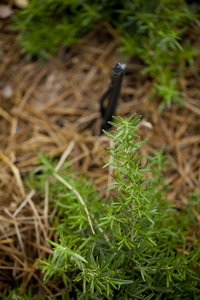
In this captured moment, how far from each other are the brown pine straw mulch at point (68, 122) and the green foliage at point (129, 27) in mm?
136

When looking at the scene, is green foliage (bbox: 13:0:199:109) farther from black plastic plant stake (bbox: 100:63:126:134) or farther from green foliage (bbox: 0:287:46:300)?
green foliage (bbox: 0:287:46:300)

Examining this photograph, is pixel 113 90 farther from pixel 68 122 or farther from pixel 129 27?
pixel 129 27

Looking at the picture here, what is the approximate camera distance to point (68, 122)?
2498 millimetres

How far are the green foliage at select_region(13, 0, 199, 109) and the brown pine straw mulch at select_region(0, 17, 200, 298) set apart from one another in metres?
0.14

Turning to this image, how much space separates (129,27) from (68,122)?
3.34ft

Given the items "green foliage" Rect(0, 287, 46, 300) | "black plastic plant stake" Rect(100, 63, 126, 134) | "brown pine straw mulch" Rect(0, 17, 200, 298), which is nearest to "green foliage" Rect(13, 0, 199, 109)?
"brown pine straw mulch" Rect(0, 17, 200, 298)

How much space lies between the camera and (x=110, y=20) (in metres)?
2.55

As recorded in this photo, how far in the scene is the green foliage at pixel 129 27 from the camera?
2.20 metres

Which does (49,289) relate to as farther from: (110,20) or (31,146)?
(110,20)

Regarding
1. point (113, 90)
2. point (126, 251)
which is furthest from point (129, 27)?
point (126, 251)

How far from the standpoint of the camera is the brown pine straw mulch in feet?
6.72

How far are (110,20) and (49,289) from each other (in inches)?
89.6

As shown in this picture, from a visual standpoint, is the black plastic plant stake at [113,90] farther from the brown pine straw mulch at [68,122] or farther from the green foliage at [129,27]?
the green foliage at [129,27]

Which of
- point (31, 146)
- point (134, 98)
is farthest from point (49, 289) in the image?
point (134, 98)
